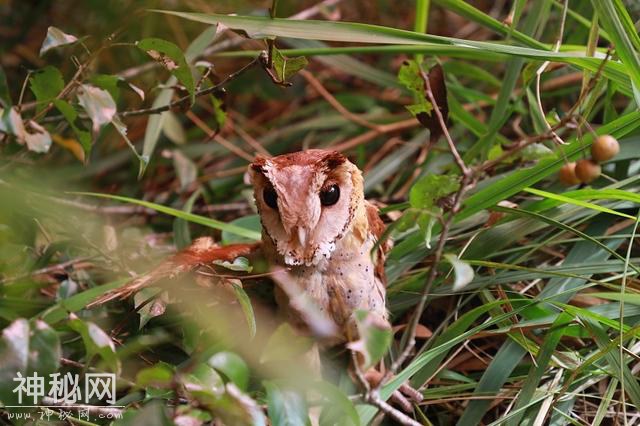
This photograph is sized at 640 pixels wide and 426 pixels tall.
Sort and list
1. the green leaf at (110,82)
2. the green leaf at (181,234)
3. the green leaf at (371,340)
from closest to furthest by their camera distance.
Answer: the green leaf at (371,340)
the green leaf at (110,82)
the green leaf at (181,234)

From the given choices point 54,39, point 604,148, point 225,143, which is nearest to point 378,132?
point 225,143

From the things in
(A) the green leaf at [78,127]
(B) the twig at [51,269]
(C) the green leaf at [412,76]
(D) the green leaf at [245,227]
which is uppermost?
(C) the green leaf at [412,76]

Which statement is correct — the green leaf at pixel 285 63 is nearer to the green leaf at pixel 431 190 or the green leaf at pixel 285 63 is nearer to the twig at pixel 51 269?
the green leaf at pixel 431 190

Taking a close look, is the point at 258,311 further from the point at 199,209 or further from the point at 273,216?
the point at 199,209

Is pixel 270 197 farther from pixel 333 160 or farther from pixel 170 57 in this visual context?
pixel 170 57

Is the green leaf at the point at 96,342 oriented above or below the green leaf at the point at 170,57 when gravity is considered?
below

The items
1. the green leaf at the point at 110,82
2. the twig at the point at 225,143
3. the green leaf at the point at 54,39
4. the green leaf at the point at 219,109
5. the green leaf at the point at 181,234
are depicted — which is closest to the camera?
the green leaf at the point at 54,39

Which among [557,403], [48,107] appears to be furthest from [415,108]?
[48,107]

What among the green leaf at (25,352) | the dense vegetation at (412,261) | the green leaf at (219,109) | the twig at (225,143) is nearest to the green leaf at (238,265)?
the dense vegetation at (412,261)
